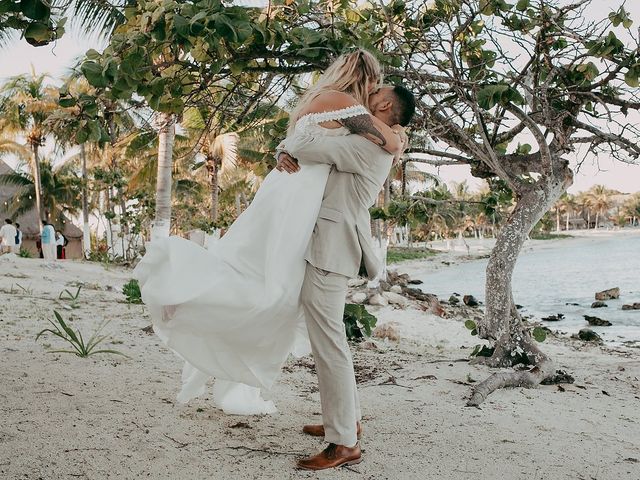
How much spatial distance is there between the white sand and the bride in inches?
17.8

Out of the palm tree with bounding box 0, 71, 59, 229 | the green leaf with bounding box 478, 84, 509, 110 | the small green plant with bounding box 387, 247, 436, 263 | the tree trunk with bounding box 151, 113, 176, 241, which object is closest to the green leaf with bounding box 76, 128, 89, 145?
the green leaf with bounding box 478, 84, 509, 110

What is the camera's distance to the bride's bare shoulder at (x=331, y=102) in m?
2.83

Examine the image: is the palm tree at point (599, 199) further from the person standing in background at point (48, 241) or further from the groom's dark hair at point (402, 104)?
the groom's dark hair at point (402, 104)

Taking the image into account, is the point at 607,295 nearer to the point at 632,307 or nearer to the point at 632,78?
the point at 632,307

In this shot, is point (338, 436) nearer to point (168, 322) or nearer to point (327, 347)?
point (327, 347)

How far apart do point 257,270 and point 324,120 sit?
2.62 feet

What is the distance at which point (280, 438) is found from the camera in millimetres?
3238

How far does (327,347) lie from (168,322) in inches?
30.7

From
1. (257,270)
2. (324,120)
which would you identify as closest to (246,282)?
(257,270)

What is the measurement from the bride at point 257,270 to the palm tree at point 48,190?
104ft

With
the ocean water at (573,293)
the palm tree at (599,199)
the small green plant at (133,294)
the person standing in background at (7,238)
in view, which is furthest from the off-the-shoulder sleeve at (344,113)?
the palm tree at (599,199)

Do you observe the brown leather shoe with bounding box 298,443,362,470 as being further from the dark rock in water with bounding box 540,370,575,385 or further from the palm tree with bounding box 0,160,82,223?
the palm tree with bounding box 0,160,82,223

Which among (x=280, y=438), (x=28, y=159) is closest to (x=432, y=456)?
(x=280, y=438)

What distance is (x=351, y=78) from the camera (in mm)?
2936
